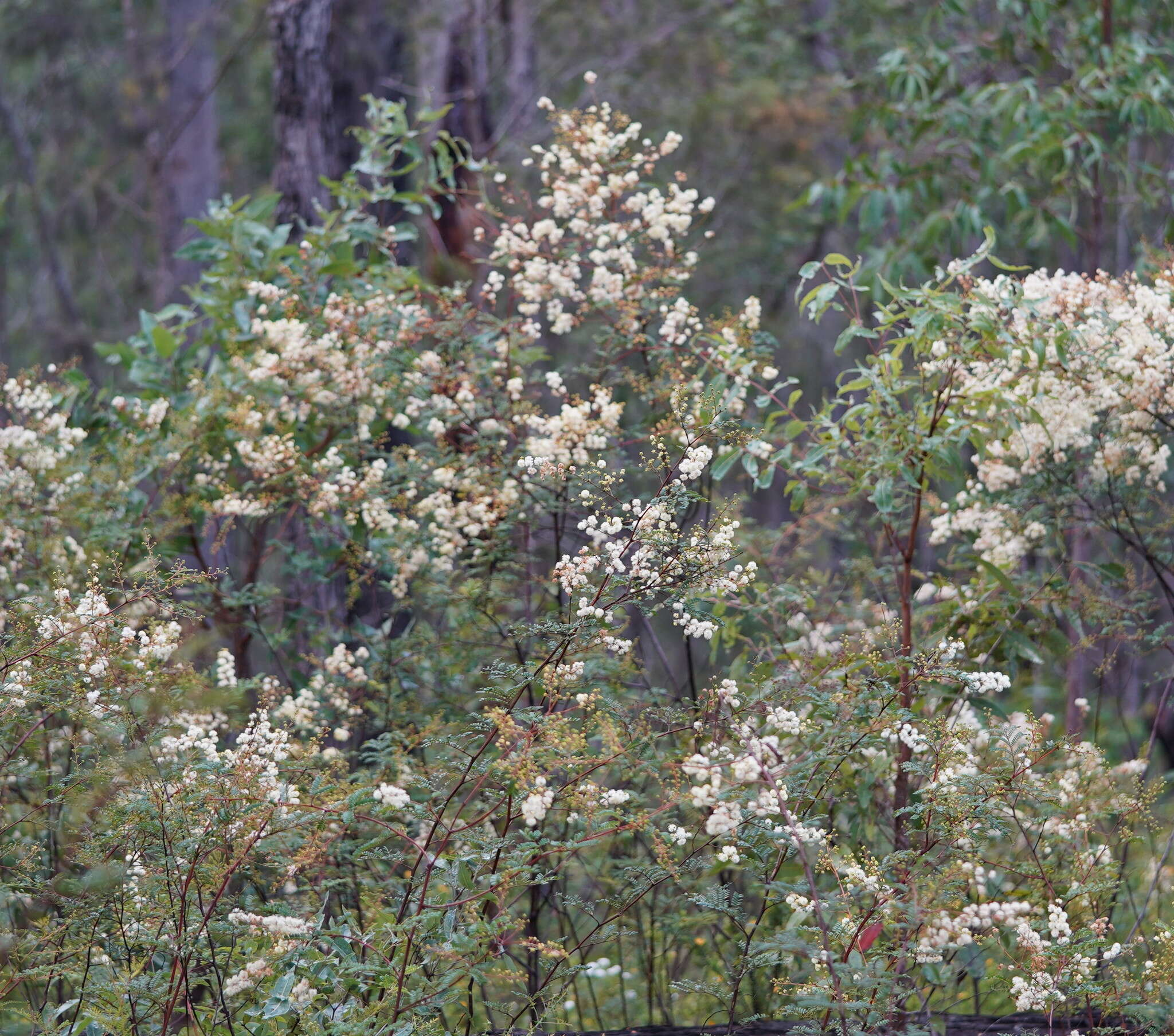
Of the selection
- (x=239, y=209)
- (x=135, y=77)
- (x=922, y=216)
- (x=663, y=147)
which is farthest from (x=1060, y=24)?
(x=135, y=77)

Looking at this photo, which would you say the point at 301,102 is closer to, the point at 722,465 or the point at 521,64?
the point at 722,465

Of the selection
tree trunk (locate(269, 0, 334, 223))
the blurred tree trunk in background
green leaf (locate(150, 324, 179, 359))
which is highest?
the blurred tree trunk in background

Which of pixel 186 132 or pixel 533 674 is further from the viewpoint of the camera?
pixel 186 132

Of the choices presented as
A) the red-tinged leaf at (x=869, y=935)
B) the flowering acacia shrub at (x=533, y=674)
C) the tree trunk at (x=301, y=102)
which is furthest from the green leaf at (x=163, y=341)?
the red-tinged leaf at (x=869, y=935)

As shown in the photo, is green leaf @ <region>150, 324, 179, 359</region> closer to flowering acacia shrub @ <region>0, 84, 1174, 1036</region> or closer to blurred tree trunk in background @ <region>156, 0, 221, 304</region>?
flowering acacia shrub @ <region>0, 84, 1174, 1036</region>

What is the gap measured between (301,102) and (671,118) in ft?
19.5

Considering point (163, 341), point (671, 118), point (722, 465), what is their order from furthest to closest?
point (671, 118) → point (163, 341) → point (722, 465)

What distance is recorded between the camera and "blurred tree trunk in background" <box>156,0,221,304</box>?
30.8 feet

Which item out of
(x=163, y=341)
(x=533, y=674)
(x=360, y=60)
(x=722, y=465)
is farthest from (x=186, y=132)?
(x=533, y=674)

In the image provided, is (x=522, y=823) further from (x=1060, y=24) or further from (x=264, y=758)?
(x=1060, y=24)

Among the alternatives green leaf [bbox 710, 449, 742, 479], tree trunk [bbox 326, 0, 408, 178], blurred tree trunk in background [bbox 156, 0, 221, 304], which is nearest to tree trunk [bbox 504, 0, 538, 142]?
tree trunk [bbox 326, 0, 408, 178]

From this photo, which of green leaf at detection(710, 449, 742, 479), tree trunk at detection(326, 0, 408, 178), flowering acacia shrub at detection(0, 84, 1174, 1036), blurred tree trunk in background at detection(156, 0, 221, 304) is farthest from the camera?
blurred tree trunk in background at detection(156, 0, 221, 304)

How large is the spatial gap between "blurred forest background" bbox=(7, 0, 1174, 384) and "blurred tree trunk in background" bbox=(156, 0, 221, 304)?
0.07 feet

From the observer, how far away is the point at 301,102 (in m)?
5.71
